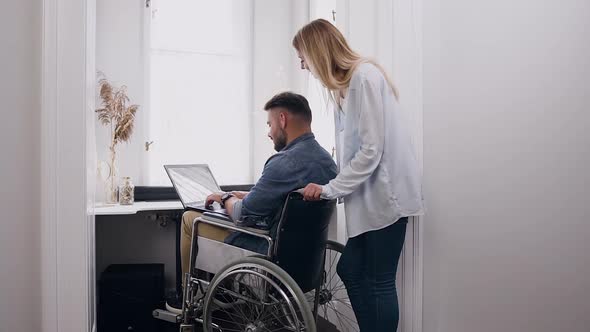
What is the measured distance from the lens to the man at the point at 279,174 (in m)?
1.72

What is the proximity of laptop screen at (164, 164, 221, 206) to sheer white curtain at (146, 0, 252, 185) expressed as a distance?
2.56 feet

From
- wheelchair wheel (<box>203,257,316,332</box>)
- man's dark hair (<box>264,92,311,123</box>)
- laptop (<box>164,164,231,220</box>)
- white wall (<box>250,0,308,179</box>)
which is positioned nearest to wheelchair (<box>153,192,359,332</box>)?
wheelchair wheel (<box>203,257,316,332</box>)

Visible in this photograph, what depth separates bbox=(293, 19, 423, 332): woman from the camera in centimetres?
147

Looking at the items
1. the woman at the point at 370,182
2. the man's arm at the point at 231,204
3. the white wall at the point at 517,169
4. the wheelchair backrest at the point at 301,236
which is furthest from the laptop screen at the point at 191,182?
the white wall at the point at 517,169

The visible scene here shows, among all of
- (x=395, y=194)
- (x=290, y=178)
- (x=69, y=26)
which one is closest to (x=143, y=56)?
(x=69, y=26)

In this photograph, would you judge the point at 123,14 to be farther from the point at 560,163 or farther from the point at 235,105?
the point at 560,163

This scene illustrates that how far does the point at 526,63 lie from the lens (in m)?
1.55

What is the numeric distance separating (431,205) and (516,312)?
483mm

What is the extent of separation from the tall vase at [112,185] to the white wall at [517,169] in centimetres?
199

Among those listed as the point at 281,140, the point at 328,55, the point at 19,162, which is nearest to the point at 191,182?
the point at 281,140

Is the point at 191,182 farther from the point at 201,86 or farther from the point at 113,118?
the point at 201,86

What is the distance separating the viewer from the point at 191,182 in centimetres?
224

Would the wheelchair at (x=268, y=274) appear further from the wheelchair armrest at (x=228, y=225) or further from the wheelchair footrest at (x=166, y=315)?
the wheelchair footrest at (x=166, y=315)

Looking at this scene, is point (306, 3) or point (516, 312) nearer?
point (516, 312)
